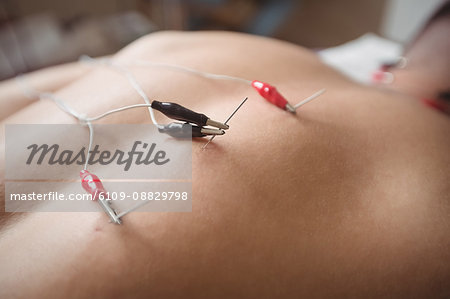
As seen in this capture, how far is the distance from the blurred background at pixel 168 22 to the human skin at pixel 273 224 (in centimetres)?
75

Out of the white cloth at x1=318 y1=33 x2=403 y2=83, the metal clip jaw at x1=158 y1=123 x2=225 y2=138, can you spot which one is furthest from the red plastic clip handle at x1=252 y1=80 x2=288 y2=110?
the white cloth at x1=318 y1=33 x2=403 y2=83

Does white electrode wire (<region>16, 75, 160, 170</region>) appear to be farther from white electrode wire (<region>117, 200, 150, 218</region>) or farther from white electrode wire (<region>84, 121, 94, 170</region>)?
white electrode wire (<region>117, 200, 150, 218</region>)

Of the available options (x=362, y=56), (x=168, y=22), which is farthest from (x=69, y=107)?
(x=168, y=22)

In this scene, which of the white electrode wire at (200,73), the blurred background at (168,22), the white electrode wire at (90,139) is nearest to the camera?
the white electrode wire at (90,139)

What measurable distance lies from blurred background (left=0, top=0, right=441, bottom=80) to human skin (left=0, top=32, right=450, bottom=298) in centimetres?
75

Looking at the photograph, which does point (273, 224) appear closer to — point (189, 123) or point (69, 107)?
point (189, 123)

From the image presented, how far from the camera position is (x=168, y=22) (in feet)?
8.21

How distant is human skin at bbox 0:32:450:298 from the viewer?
36cm

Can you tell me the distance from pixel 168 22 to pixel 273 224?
2.40 m

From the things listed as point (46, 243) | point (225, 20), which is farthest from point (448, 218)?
point (225, 20)

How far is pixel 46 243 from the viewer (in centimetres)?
38

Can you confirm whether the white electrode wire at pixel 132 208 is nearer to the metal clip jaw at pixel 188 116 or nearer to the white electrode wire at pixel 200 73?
the metal clip jaw at pixel 188 116

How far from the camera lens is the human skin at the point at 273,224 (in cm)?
36

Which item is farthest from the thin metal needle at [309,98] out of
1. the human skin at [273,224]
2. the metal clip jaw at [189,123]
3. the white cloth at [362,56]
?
the white cloth at [362,56]
